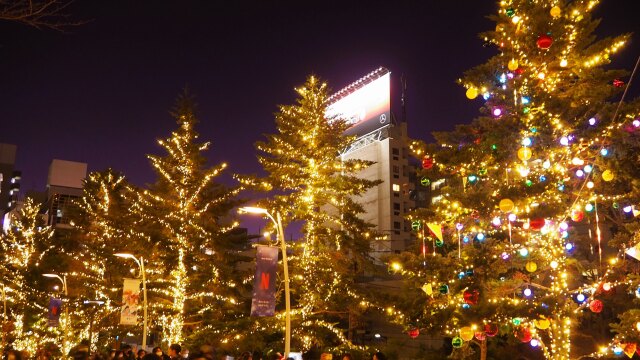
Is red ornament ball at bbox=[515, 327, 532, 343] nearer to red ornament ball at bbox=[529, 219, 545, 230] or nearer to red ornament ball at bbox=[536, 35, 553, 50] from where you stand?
red ornament ball at bbox=[529, 219, 545, 230]

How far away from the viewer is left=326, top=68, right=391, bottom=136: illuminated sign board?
237ft

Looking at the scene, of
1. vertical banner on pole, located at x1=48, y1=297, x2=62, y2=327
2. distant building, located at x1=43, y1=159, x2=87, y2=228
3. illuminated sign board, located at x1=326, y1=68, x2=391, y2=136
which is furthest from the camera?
distant building, located at x1=43, y1=159, x2=87, y2=228

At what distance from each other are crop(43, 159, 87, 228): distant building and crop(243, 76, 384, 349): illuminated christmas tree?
79.7 metres

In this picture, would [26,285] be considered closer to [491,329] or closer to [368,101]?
[491,329]

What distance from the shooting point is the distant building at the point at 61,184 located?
10062cm

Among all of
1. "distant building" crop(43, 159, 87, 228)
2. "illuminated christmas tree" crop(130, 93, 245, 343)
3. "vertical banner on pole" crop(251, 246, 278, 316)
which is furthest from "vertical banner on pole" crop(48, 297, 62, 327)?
"distant building" crop(43, 159, 87, 228)

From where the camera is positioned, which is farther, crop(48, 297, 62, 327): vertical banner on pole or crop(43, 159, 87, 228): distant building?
crop(43, 159, 87, 228): distant building

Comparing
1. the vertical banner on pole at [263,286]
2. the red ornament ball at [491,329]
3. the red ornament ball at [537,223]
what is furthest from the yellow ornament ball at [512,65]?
the vertical banner on pole at [263,286]

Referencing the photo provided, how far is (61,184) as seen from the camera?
10269cm

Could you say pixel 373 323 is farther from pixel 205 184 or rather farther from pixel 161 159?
pixel 161 159

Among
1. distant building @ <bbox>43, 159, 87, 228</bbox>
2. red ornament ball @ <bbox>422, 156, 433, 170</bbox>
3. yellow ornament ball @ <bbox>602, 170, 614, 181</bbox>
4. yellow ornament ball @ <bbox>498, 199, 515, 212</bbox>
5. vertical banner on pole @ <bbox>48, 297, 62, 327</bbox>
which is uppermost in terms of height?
distant building @ <bbox>43, 159, 87, 228</bbox>

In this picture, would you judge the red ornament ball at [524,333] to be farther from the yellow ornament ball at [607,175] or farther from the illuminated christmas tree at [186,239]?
the illuminated christmas tree at [186,239]

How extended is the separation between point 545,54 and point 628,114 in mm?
2835

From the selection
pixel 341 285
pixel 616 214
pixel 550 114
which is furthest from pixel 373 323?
pixel 550 114
